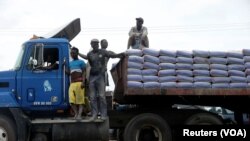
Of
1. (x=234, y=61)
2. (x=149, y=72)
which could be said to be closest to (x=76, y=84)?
(x=149, y=72)

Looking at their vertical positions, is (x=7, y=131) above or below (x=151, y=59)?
below

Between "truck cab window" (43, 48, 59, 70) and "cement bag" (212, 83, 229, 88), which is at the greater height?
"truck cab window" (43, 48, 59, 70)

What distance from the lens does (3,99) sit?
9.15 meters

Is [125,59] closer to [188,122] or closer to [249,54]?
[188,122]

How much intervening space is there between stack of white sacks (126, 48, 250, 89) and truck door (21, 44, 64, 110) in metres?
1.74

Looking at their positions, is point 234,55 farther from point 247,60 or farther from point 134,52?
point 134,52

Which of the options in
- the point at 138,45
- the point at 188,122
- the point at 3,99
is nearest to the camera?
the point at 3,99

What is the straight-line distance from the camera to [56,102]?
9375 millimetres

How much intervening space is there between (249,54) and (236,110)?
1.64 metres

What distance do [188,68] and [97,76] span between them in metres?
2.10

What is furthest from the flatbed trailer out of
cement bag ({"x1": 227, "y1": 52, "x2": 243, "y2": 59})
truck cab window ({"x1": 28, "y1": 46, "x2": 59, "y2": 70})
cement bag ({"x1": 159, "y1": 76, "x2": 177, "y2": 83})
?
truck cab window ({"x1": 28, "y1": 46, "x2": 59, "y2": 70})

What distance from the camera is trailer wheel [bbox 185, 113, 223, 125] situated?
9734 mm

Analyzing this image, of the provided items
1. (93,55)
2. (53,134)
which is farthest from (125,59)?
(53,134)

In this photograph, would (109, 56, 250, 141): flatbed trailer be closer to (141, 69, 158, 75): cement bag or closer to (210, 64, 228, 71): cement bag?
(141, 69, 158, 75): cement bag
